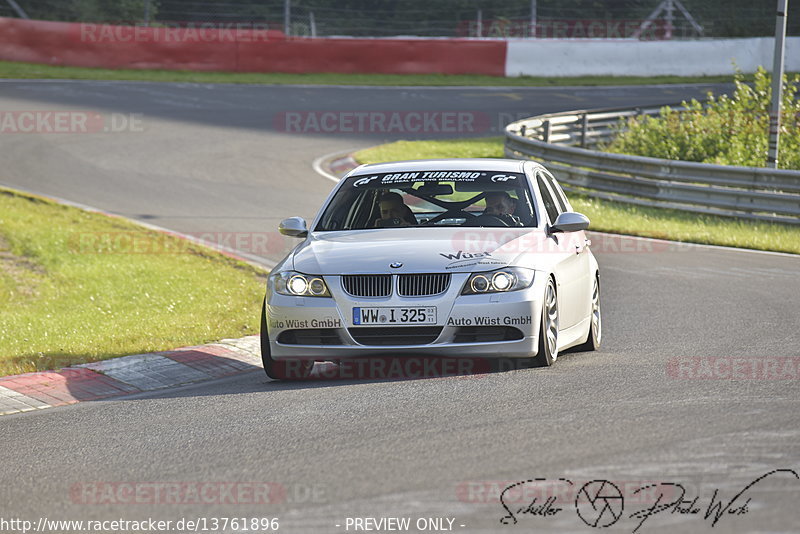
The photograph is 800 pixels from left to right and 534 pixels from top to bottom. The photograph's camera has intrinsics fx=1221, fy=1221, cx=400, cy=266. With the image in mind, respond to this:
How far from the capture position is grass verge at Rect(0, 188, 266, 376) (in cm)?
1084

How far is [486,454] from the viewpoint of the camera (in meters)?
6.00

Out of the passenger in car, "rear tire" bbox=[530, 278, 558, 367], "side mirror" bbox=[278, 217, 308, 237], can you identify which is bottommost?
"rear tire" bbox=[530, 278, 558, 367]

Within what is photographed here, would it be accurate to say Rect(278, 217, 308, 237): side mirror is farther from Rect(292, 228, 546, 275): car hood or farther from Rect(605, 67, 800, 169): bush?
Rect(605, 67, 800, 169): bush

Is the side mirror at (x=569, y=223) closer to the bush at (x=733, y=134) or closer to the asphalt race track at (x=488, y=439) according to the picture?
the asphalt race track at (x=488, y=439)

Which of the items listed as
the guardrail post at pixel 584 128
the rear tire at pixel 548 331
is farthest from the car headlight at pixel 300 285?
the guardrail post at pixel 584 128

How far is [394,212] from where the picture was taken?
9.59 m

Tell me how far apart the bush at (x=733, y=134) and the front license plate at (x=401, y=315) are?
17202 mm

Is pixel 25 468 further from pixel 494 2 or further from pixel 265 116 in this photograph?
pixel 494 2

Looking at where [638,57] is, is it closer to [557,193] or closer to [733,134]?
[733,134]

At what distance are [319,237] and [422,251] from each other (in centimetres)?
119

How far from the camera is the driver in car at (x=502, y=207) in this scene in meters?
A: 9.36

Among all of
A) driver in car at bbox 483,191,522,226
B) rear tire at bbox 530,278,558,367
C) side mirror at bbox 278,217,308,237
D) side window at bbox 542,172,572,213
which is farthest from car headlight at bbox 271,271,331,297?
side window at bbox 542,172,572,213

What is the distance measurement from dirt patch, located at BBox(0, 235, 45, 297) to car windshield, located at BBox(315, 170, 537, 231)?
211 inches
